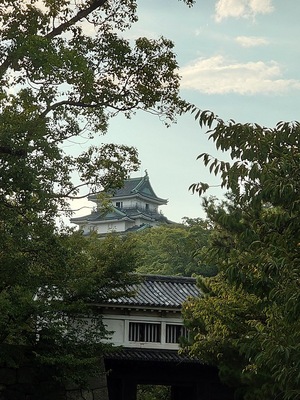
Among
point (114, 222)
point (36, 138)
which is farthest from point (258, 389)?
point (114, 222)

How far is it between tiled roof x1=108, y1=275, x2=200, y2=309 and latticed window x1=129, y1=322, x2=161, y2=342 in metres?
0.98

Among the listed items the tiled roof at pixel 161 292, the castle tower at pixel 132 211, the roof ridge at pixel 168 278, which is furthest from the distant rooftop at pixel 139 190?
the tiled roof at pixel 161 292

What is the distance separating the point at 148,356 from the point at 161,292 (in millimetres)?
3152

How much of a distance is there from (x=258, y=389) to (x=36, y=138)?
1031cm

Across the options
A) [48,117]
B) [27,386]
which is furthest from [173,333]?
[48,117]

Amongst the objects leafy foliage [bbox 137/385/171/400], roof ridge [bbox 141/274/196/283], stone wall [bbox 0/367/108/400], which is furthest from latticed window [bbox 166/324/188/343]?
stone wall [bbox 0/367/108/400]

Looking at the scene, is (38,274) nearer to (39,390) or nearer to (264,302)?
(39,390)

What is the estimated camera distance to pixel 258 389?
21.8 metres

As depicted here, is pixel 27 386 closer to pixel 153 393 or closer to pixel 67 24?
pixel 67 24

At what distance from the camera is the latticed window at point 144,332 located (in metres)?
31.7

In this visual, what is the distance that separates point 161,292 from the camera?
3316 cm

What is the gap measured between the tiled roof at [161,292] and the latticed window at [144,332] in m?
0.98

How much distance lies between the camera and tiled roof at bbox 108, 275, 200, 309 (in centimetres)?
3131

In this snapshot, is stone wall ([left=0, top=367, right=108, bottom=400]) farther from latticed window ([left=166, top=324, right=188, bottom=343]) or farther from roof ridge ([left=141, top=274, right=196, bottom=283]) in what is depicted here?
roof ridge ([left=141, top=274, right=196, bottom=283])
